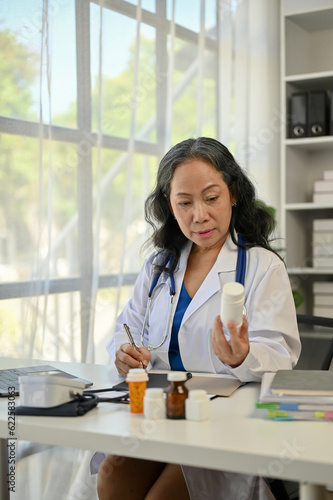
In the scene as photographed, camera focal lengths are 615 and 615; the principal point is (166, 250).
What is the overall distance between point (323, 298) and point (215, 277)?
1.96m

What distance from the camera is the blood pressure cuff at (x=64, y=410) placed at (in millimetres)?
1225

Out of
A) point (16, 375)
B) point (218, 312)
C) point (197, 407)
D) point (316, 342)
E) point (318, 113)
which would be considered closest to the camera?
point (197, 407)

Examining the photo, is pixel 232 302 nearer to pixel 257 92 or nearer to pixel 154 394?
pixel 154 394

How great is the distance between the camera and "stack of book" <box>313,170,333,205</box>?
3.52 meters

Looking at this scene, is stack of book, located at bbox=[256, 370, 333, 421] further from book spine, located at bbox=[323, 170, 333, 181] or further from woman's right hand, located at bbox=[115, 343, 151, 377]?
book spine, located at bbox=[323, 170, 333, 181]

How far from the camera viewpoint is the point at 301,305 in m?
3.74

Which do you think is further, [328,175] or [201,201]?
[328,175]

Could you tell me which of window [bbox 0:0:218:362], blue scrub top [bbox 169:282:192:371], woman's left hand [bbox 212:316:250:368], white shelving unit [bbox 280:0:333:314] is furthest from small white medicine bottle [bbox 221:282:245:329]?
white shelving unit [bbox 280:0:333:314]

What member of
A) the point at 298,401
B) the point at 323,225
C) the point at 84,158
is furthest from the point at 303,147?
the point at 298,401

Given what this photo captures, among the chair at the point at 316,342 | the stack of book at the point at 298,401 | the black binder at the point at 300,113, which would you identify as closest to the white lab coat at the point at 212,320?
the stack of book at the point at 298,401

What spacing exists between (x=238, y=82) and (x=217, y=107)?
0.86ft

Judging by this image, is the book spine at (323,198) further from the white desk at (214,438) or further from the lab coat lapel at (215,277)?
the white desk at (214,438)

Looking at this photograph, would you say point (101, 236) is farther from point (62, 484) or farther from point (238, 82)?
point (238, 82)

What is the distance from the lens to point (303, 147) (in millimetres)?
3760
